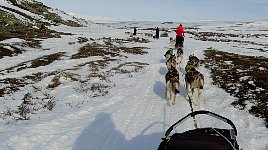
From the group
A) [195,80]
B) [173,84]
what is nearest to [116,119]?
[173,84]

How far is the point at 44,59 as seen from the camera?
22.8 m

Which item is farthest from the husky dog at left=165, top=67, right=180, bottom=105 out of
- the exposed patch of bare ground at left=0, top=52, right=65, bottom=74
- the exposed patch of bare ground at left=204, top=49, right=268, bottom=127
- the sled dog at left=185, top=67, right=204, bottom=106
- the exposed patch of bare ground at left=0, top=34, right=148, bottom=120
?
the exposed patch of bare ground at left=0, top=52, right=65, bottom=74

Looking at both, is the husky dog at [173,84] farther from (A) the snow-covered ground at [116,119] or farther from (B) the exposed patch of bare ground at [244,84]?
(B) the exposed patch of bare ground at [244,84]

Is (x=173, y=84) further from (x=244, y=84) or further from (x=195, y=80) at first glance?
(x=244, y=84)

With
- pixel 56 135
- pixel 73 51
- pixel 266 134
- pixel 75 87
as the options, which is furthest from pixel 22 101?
pixel 73 51

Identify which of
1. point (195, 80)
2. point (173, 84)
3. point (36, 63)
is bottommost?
point (36, 63)

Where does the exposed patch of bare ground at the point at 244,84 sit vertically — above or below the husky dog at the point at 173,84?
below

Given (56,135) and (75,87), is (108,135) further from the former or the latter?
(75,87)

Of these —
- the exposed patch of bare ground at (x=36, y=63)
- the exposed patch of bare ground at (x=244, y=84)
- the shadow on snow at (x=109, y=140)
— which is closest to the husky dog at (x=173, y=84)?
the exposed patch of bare ground at (x=244, y=84)

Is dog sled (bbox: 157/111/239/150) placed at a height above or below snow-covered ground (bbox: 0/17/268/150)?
above

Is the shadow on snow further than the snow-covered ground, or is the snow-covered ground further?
the snow-covered ground

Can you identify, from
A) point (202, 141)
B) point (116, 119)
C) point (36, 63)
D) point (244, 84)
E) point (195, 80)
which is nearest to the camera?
point (202, 141)

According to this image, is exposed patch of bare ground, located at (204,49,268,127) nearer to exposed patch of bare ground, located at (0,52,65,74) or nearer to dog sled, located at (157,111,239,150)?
dog sled, located at (157,111,239,150)

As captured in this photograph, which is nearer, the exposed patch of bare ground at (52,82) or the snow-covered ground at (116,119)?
the snow-covered ground at (116,119)
